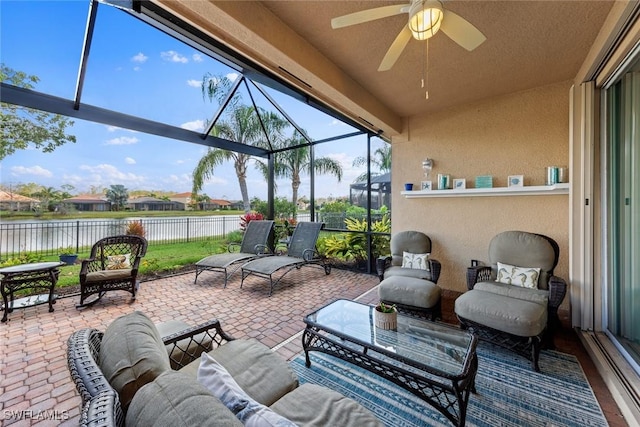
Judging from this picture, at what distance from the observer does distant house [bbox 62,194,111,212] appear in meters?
4.29

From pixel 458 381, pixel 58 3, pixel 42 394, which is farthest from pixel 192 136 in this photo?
pixel 458 381

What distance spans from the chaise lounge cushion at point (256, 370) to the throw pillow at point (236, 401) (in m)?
0.30

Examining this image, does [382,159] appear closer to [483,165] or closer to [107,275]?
[483,165]

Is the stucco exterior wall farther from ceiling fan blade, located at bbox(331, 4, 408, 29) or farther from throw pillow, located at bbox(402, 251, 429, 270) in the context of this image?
ceiling fan blade, located at bbox(331, 4, 408, 29)

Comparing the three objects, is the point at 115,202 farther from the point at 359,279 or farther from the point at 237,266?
the point at 359,279

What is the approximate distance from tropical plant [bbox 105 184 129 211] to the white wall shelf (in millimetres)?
5116

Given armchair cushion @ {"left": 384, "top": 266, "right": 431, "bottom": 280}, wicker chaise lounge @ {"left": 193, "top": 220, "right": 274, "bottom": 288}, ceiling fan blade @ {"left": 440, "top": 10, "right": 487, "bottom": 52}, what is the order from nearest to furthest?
ceiling fan blade @ {"left": 440, "top": 10, "right": 487, "bottom": 52} < armchair cushion @ {"left": 384, "top": 266, "right": 431, "bottom": 280} < wicker chaise lounge @ {"left": 193, "top": 220, "right": 274, "bottom": 288}

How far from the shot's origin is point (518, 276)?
9.23ft

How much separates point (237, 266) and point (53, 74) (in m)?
4.09

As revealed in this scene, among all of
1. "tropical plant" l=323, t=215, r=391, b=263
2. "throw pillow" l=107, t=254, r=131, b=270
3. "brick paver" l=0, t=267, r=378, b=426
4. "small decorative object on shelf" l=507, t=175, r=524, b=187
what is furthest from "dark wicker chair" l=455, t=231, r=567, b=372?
"throw pillow" l=107, t=254, r=131, b=270

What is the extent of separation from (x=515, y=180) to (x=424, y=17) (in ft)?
9.03

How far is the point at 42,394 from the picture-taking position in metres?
1.88

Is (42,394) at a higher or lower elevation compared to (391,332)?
lower

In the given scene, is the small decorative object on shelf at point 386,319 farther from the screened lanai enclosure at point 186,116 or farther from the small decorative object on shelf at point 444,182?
the screened lanai enclosure at point 186,116
